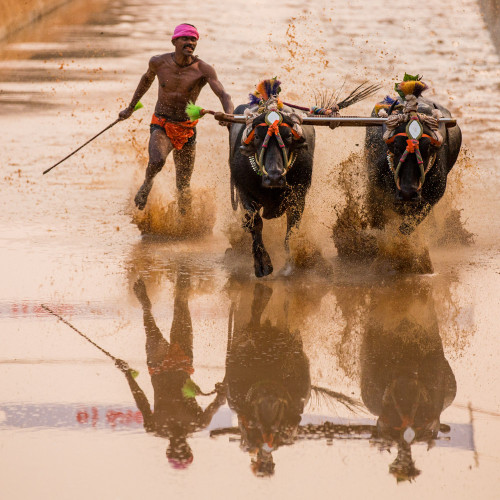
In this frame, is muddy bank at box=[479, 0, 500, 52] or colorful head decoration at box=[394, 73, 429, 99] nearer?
colorful head decoration at box=[394, 73, 429, 99]

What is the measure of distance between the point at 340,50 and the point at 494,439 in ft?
54.6

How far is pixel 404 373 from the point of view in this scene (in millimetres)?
6281

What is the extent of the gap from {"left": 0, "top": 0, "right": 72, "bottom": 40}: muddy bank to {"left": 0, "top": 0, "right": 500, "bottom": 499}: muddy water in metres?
6.76

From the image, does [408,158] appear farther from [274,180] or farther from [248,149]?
[248,149]

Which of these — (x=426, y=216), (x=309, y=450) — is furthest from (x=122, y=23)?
(x=309, y=450)

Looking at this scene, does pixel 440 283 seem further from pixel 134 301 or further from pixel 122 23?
pixel 122 23

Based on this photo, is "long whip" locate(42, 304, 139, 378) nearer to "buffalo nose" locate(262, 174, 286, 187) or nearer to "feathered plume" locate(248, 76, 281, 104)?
"buffalo nose" locate(262, 174, 286, 187)

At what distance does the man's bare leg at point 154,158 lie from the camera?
32.7ft

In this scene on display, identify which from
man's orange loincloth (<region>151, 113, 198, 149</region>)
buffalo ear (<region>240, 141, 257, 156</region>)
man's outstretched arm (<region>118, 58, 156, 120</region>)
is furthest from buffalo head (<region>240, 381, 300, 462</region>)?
man's outstretched arm (<region>118, 58, 156, 120</region>)

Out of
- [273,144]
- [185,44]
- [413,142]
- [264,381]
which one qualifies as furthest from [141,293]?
[185,44]

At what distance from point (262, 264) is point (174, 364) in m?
2.16

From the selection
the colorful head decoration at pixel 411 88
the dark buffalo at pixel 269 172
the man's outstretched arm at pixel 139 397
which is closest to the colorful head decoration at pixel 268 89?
the dark buffalo at pixel 269 172

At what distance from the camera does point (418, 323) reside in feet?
24.1

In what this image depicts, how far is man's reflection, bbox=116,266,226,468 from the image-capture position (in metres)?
5.38
